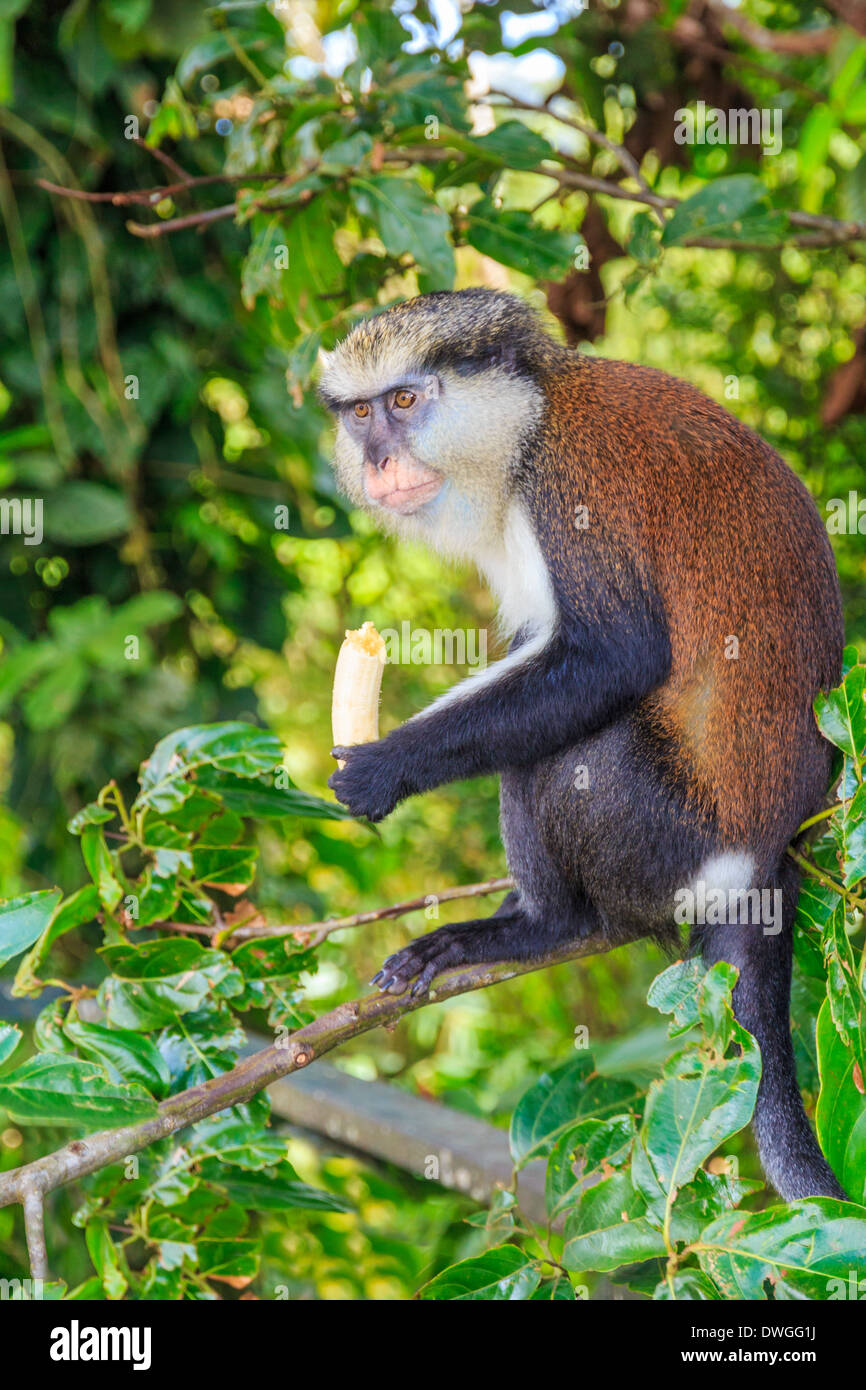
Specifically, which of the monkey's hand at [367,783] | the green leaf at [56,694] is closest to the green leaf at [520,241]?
the monkey's hand at [367,783]

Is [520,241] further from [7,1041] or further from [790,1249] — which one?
[790,1249]

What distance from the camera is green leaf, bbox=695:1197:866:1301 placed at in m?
1.68

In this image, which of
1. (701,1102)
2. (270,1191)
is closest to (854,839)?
(701,1102)

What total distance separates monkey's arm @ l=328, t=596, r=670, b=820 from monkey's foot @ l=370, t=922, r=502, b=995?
315 mm

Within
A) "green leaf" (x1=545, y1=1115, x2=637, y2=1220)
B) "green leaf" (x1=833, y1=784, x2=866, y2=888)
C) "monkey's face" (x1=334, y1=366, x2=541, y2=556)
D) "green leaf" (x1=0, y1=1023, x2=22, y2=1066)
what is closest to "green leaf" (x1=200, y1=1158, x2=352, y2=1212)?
"green leaf" (x1=545, y1=1115, x2=637, y2=1220)

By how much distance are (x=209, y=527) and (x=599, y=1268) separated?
3.15 metres

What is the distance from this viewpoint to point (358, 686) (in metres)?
2.59

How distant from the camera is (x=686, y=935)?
Answer: 9.37 ft

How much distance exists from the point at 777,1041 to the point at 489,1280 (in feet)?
2.63

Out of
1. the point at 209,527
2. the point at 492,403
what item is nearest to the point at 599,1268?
the point at 492,403

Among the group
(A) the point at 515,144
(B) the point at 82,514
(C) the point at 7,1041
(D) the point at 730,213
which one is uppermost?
(A) the point at 515,144

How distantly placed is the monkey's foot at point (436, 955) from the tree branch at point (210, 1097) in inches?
7.3

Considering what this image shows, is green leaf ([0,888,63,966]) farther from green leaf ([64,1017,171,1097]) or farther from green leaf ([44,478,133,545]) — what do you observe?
green leaf ([44,478,133,545])
